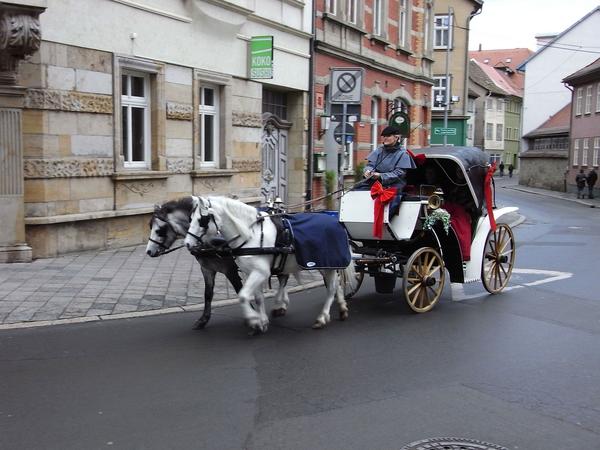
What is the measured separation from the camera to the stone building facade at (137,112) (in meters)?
11.7

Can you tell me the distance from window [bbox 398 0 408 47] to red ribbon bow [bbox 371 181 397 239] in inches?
821

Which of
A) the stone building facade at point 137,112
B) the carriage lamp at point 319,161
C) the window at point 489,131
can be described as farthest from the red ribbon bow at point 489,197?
the window at point 489,131

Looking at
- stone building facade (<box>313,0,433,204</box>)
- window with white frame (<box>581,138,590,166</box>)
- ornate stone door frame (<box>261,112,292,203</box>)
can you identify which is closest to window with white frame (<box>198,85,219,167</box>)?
ornate stone door frame (<box>261,112,292,203</box>)

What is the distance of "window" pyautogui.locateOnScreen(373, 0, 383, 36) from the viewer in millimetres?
25641

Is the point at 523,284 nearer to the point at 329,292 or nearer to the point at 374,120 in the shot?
the point at 329,292

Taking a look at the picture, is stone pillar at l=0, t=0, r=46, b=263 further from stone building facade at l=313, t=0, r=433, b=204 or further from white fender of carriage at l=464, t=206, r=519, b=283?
stone building facade at l=313, t=0, r=433, b=204

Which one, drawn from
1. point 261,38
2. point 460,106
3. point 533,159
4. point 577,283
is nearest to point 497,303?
point 577,283

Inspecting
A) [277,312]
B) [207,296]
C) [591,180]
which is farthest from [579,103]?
[207,296]

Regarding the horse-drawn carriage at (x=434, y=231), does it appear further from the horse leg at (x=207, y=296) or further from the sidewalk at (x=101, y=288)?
the horse leg at (x=207, y=296)

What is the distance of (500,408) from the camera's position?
5402 mm

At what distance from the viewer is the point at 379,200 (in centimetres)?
858

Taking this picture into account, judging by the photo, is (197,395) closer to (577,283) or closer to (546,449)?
(546,449)

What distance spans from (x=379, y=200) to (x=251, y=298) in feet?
7.31

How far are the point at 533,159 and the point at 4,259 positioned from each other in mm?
50410
